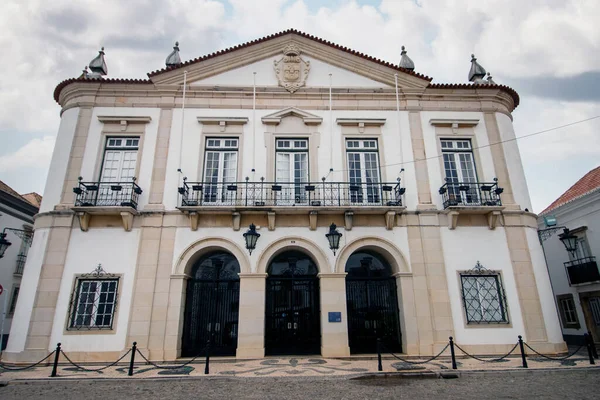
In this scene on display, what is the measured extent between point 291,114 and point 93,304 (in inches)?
350

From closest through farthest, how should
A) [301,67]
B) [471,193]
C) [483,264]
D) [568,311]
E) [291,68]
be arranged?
[483,264] < [471,193] < [291,68] < [301,67] < [568,311]

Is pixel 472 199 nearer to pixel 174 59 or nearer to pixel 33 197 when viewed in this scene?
pixel 174 59

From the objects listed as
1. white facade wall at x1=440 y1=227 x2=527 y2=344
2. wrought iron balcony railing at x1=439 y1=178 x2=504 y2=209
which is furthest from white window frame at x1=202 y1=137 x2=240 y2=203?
white facade wall at x1=440 y1=227 x2=527 y2=344

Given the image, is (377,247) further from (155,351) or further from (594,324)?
(594,324)

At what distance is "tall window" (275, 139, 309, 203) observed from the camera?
11.9m

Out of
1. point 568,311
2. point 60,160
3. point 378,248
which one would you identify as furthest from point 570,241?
point 60,160

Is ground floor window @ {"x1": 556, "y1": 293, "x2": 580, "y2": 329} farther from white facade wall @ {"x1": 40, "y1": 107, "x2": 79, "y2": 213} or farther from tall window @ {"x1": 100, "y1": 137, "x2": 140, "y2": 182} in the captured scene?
white facade wall @ {"x1": 40, "y1": 107, "x2": 79, "y2": 213}

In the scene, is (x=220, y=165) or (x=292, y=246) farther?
(x=220, y=165)

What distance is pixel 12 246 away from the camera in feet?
55.5

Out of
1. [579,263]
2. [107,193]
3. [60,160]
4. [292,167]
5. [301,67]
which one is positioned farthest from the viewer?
[579,263]

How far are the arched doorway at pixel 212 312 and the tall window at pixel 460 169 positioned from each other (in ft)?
26.2

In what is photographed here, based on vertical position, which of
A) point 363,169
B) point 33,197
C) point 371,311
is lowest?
point 371,311

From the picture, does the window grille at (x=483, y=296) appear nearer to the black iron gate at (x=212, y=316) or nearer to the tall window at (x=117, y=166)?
the black iron gate at (x=212, y=316)

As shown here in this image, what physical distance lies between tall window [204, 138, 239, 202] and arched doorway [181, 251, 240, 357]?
2.17m
